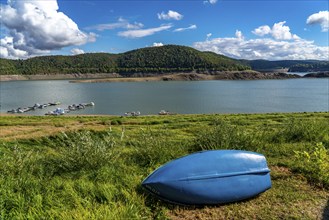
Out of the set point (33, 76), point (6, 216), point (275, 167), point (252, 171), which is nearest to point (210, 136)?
point (275, 167)

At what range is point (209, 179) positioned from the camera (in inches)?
226

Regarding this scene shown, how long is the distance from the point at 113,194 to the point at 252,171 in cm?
288

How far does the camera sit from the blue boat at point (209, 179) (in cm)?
557

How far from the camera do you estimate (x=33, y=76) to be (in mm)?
184000

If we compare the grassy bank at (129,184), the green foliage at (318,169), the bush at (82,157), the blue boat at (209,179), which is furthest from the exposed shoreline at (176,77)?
the blue boat at (209,179)

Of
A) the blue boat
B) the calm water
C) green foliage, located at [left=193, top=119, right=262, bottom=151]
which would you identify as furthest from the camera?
the calm water

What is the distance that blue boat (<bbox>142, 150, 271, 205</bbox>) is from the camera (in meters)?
5.57

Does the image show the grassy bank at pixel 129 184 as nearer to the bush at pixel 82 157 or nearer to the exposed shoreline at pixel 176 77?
the bush at pixel 82 157

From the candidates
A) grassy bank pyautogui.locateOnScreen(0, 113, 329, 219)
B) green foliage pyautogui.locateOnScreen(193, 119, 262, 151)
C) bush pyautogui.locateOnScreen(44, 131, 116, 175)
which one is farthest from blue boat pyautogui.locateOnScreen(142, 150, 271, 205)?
green foliage pyautogui.locateOnScreen(193, 119, 262, 151)

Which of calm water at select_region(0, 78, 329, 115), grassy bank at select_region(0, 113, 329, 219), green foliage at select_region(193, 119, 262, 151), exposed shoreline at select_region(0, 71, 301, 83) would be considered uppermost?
exposed shoreline at select_region(0, 71, 301, 83)

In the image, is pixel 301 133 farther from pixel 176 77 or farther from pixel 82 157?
pixel 176 77

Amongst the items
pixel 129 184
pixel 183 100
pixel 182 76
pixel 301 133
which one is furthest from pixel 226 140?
pixel 182 76

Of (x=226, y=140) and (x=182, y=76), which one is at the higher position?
(x=182, y=76)

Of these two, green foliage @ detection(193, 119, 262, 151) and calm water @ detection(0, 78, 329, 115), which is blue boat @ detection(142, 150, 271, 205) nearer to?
green foliage @ detection(193, 119, 262, 151)
